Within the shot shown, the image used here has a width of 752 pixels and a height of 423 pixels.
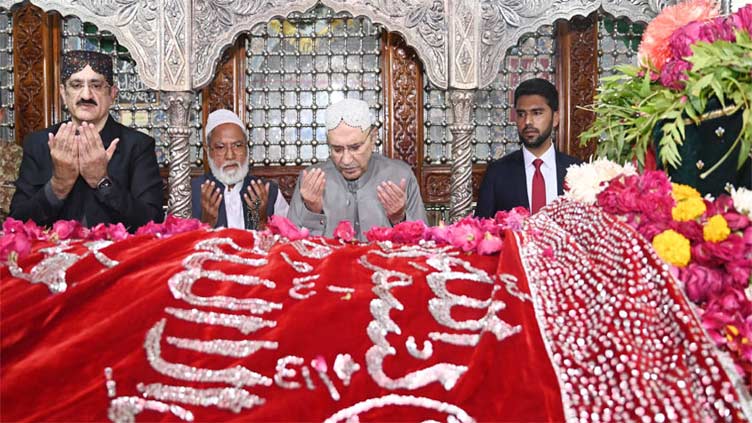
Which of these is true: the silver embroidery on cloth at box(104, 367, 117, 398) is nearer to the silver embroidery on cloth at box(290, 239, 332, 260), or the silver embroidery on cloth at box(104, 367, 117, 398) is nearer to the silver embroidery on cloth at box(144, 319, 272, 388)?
the silver embroidery on cloth at box(144, 319, 272, 388)

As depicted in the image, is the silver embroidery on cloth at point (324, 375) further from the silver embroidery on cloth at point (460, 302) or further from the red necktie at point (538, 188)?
the red necktie at point (538, 188)

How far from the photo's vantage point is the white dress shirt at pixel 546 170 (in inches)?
142

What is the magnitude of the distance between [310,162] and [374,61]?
782 millimetres

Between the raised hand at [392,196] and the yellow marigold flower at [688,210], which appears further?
the raised hand at [392,196]

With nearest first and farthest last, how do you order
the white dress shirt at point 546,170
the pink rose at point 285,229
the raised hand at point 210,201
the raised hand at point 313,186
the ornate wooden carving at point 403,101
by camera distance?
the pink rose at point 285,229 < the raised hand at point 313,186 < the raised hand at point 210,201 < the white dress shirt at point 546,170 < the ornate wooden carving at point 403,101

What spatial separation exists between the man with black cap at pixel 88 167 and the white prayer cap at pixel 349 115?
0.82 metres

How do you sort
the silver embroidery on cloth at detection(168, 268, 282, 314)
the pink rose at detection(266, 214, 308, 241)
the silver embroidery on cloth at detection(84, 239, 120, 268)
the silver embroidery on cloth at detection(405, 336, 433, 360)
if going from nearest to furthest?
the silver embroidery on cloth at detection(405, 336, 433, 360), the silver embroidery on cloth at detection(168, 268, 282, 314), the silver embroidery on cloth at detection(84, 239, 120, 268), the pink rose at detection(266, 214, 308, 241)

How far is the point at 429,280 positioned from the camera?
143 cm

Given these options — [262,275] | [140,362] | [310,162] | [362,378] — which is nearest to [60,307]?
[140,362]

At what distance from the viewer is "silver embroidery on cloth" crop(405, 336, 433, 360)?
123 cm

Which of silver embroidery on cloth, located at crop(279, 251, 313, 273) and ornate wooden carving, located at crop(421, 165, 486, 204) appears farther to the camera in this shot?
ornate wooden carving, located at crop(421, 165, 486, 204)

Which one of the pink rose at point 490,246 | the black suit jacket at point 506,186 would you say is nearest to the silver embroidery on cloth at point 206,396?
the pink rose at point 490,246

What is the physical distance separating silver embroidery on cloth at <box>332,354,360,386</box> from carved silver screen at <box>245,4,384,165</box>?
11.4ft

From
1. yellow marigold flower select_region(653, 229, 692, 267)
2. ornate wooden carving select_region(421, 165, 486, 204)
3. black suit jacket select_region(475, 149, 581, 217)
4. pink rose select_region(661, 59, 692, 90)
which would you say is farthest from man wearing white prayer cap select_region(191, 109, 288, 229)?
yellow marigold flower select_region(653, 229, 692, 267)
